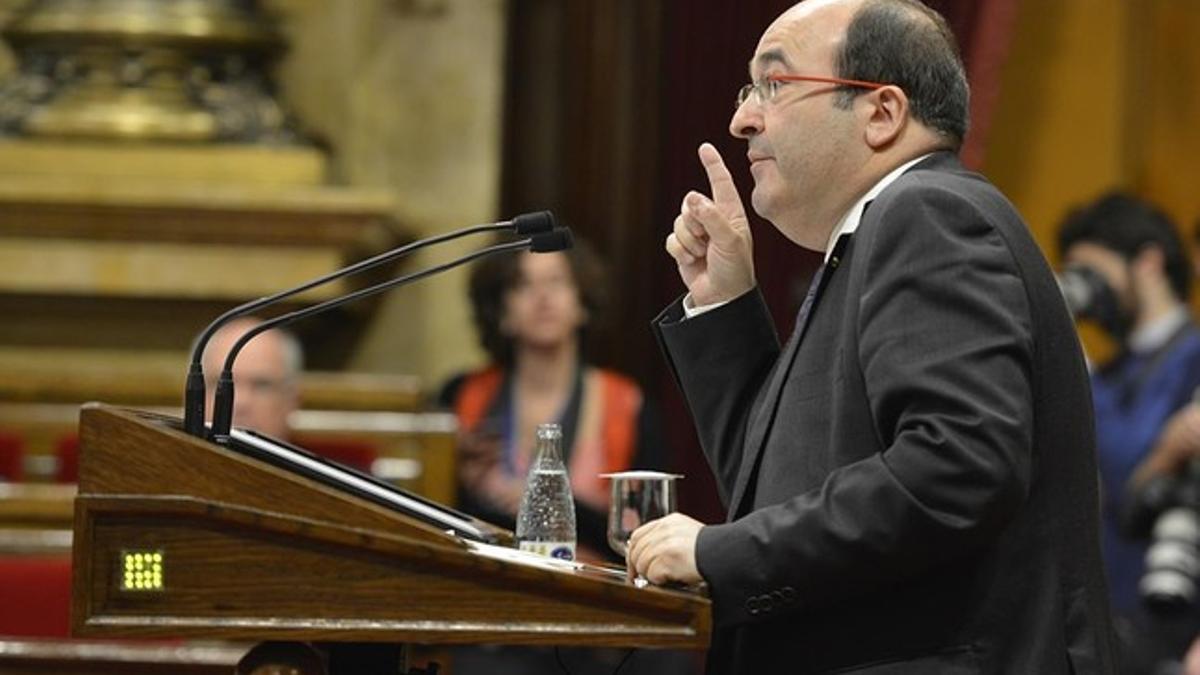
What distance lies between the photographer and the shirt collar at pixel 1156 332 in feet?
→ 19.2

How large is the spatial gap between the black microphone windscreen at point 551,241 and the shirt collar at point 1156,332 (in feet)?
10.7

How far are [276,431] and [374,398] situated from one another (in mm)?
859

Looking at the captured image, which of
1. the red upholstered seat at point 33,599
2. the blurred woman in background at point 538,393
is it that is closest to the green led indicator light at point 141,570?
the red upholstered seat at point 33,599

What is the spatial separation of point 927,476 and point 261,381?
118 inches

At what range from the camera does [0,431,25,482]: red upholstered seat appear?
19.2 ft

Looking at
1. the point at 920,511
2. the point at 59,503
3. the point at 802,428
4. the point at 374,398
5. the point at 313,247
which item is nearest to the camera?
the point at 920,511

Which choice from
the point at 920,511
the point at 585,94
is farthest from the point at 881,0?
the point at 585,94

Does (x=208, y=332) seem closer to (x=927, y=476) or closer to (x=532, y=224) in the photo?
(x=532, y=224)

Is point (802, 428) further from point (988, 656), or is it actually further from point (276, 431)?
point (276, 431)

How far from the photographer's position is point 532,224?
9.24 ft

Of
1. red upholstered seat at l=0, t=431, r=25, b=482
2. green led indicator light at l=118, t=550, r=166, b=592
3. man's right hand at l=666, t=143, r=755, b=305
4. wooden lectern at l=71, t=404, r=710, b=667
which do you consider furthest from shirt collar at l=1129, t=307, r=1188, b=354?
green led indicator light at l=118, t=550, r=166, b=592

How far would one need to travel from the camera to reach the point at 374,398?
20.1ft

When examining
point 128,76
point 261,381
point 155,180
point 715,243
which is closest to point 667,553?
point 715,243

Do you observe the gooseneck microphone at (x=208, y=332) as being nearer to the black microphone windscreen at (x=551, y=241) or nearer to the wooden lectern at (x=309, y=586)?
the black microphone windscreen at (x=551, y=241)
